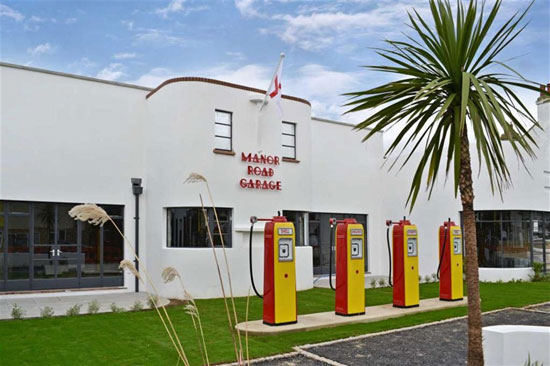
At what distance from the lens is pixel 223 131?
499 inches

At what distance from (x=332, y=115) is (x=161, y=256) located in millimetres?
7786

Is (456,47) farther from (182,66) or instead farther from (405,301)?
(182,66)

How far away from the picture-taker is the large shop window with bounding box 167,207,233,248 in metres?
12.0

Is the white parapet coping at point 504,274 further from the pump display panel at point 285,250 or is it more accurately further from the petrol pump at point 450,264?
the pump display panel at point 285,250

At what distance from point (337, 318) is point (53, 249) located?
23.3ft

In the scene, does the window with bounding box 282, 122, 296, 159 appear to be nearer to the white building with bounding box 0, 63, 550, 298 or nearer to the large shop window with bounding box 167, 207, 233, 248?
the white building with bounding box 0, 63, 550, 298

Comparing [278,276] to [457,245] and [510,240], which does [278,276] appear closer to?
[457,245]

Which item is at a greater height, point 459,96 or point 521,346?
point 459,96

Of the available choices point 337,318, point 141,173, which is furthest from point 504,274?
point 141,173

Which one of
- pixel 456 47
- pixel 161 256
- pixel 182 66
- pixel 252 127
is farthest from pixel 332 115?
pixel 456 47

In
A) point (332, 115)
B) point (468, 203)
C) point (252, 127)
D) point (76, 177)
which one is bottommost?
point (468, 203)

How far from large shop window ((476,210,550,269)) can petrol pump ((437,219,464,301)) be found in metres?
5.49

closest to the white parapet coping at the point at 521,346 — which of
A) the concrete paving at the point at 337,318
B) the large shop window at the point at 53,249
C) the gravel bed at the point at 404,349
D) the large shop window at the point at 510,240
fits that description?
the gravel bed at the point at 404,349

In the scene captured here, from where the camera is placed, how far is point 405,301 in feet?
32.8
